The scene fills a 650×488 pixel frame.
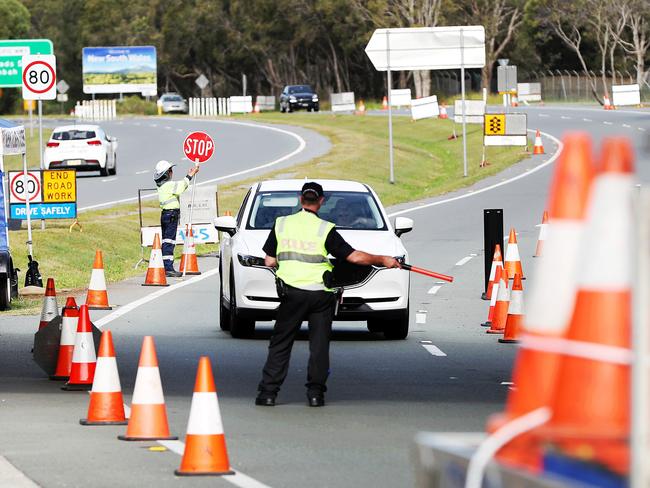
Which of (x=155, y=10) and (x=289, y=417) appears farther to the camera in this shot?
(x=155, y=10)

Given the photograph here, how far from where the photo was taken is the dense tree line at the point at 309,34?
323 feet

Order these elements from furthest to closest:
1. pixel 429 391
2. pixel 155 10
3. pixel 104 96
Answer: pixel 104 96
pixel 155 10
pixel 429 391

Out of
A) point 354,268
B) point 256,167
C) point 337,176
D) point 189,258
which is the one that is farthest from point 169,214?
point 256,167

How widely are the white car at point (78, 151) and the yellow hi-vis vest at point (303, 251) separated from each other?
39512mm

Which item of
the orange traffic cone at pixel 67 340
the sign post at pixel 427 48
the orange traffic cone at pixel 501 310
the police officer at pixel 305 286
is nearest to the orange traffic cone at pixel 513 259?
the orange traffic cone at pixel 501 310

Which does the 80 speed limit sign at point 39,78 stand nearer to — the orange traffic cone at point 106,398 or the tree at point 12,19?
the orange traffic cone at point 106,398

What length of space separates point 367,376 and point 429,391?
1.26m

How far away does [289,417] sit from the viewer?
459 inches

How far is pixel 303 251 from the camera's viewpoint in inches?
474

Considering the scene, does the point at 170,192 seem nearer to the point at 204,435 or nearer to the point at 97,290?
the point at 97,290

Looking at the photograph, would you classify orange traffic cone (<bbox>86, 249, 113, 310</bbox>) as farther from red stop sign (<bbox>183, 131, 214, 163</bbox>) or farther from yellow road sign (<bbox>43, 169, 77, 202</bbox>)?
yellow road sign (<bbox>43, 169, 77, 202</bbox>)

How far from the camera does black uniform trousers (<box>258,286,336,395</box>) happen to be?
12.1 meters

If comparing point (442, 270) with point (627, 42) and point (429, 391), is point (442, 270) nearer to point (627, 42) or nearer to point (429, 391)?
point (429, 391)

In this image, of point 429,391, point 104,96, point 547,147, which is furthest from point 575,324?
point 104,96
